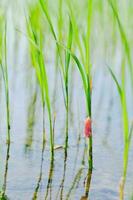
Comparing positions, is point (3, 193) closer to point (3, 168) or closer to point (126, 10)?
point (3, 168)

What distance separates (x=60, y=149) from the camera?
2.61 meters

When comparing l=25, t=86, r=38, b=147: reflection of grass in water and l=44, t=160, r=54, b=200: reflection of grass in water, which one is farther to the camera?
l=25, t=86, r=38, b=147: reflection of grass in water

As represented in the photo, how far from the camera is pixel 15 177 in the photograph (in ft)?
7.32

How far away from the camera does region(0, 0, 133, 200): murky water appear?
7.06 feet

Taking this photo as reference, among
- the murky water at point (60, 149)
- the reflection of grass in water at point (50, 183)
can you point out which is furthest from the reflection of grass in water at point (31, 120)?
the reflection of grass in water at point (50, 183)

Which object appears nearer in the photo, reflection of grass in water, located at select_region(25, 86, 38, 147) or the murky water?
the murky water

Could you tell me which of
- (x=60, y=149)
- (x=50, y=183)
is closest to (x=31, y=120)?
(x=60, y=149)

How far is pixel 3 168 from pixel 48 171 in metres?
0.21

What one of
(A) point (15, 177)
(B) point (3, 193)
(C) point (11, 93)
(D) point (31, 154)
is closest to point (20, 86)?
(C) point (11, 93)

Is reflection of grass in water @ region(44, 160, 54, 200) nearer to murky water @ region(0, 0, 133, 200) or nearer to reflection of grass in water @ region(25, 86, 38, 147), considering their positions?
murky water @ region(0, 0, 133, 200)

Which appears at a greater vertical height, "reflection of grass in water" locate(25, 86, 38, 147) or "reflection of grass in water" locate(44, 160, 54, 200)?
"reflection of grass in water" locate(25, 86, 38, 147)

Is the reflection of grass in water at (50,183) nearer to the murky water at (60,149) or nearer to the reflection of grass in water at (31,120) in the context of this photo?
the murky water at (60,149)

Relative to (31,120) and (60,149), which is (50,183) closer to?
(60,149)

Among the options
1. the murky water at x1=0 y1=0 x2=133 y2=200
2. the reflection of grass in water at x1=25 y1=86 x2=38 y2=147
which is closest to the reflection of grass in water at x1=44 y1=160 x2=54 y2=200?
the murky water at x1=0 y1=0 x2=133 y2=200
